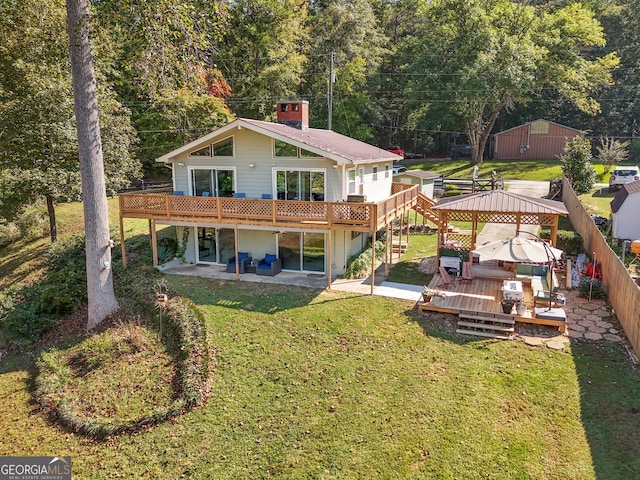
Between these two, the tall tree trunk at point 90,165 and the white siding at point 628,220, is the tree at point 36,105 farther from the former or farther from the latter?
the white siding at point 628,220

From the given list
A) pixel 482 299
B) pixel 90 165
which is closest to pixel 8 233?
pixel 90 165

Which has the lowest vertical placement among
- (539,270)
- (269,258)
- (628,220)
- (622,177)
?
(539,270)

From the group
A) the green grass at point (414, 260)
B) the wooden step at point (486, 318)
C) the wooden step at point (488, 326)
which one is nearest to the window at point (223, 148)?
the green grass at point (414, 260)

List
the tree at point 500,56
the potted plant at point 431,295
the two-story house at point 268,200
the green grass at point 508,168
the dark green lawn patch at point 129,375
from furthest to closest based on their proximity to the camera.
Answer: the green grass at point 508,168 < the tree at point 500,56 < the two-story house at point 268,200 < the potted plant at point 431,295 < the dark green lawn patch at point 129,375

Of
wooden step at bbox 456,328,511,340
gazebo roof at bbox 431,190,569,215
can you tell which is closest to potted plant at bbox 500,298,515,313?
wooden step at bbox 456,328,511,340

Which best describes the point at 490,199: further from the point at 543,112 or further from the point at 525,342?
the point at 543,112

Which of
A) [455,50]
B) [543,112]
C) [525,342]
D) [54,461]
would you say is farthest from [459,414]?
[543,112]

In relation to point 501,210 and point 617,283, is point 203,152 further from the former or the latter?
point 617,283
